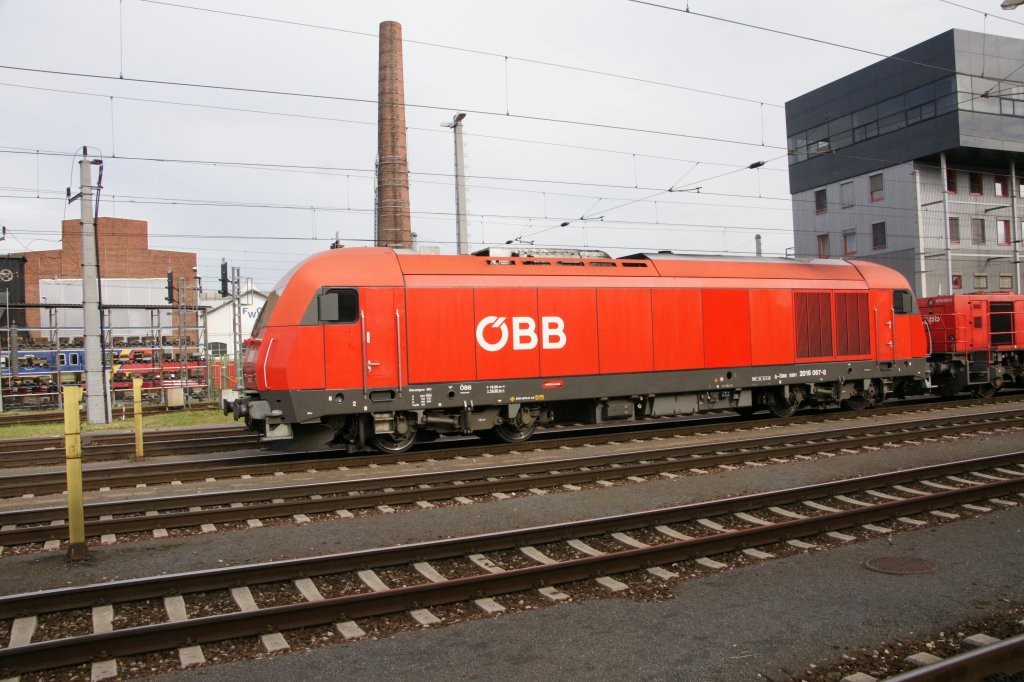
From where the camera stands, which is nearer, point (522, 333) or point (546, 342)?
point (522, 333)

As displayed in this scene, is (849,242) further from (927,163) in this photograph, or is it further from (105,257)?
(105,257)

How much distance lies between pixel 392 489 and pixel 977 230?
43.2 meters

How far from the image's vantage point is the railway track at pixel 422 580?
17.2 ft

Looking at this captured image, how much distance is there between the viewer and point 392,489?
413 inches

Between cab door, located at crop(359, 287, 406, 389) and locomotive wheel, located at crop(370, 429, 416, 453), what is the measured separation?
47.2 inches

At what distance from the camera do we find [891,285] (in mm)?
19047

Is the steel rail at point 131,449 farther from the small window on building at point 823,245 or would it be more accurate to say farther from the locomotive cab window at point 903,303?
the small window on building at point 823,245

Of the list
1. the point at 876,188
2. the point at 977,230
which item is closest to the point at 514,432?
the point at 876,188

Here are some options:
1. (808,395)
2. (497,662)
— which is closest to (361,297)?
(497,662)

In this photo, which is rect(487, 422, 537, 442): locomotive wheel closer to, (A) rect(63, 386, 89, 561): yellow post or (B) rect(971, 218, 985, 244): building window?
(A) rect(63, 386, 89, 561): yellow post

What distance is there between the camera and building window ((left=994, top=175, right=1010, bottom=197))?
1706 inches

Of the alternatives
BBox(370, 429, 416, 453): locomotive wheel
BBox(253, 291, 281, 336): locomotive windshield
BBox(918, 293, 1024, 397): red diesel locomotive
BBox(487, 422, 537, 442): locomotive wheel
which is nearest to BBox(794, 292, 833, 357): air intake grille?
BBox(918, 293, 1024, 397): red diesel locomotive

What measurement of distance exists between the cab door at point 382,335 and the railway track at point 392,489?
1718 mm

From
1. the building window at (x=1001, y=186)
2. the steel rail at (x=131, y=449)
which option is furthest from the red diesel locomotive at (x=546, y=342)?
the building window at (x=1001, y=186)
